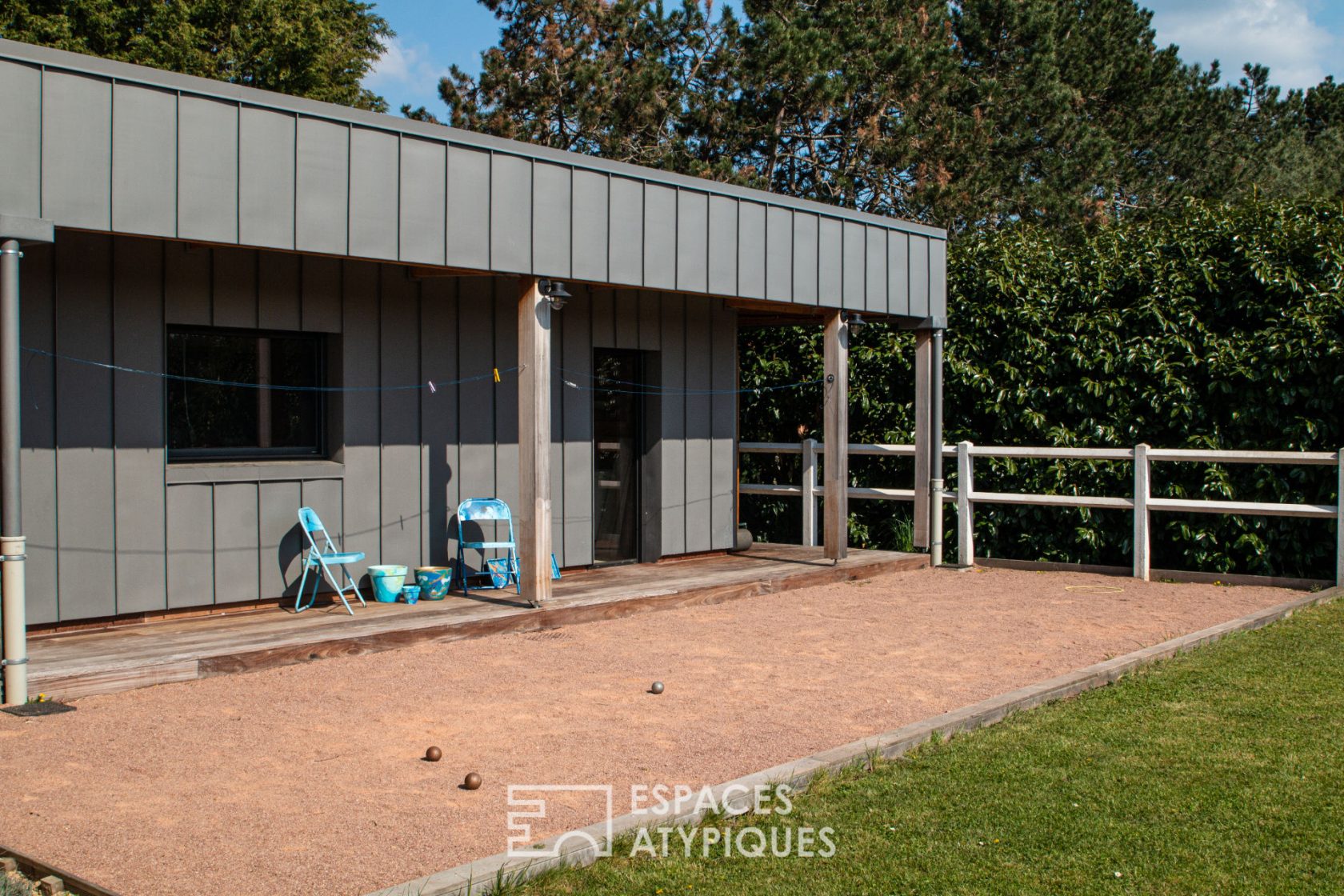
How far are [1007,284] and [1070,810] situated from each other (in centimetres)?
881

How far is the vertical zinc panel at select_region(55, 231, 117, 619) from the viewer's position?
25.1 ft

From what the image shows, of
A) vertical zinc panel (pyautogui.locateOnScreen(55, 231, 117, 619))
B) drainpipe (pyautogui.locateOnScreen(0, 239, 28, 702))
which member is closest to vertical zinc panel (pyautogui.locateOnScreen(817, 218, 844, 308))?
vertical zinc panel (pyautogui.locateOnScreen(55, 231, 117, 619))

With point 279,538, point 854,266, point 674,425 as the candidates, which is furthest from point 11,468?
point 854,266

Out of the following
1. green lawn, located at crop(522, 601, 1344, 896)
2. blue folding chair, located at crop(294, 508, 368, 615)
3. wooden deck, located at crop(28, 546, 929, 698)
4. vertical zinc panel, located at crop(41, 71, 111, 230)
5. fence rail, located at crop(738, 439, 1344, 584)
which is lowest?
green lawn, located at crop(522, 601, 1344, 896)

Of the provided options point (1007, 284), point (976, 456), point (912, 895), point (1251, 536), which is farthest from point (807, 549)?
point (912, 895)

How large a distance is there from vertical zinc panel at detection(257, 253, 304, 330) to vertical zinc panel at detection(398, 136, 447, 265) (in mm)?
1195

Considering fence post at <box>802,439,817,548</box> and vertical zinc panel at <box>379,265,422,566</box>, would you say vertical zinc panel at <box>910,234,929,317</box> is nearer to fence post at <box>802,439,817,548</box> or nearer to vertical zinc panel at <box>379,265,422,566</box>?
fence post at <box>802,439,817,548</box>

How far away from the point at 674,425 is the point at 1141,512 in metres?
4.39

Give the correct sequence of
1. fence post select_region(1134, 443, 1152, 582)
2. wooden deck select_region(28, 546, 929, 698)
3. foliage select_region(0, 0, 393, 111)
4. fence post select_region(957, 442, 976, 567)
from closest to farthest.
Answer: wooden deck select_region(28, 546, 929, 698) < fence post select_region(1134, 443, 1152, 582) < fence post select_region(957, 442, 976, 567) < foliage select_region(0, 0, 393, 111)

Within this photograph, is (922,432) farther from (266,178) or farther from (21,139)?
(21,139)

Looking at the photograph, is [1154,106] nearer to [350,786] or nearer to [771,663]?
[771,663]

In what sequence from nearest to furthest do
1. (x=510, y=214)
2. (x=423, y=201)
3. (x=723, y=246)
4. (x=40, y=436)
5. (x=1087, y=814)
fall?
(x=1087, y=814)
(x=40, y=436)
(x=423, y=201)
(x=510, y=214)
(x=723, y=246)

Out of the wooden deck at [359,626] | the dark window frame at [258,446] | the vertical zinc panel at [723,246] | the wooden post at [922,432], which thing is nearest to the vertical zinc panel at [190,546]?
the wooden deck at [359,626]

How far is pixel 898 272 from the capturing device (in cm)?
1218
